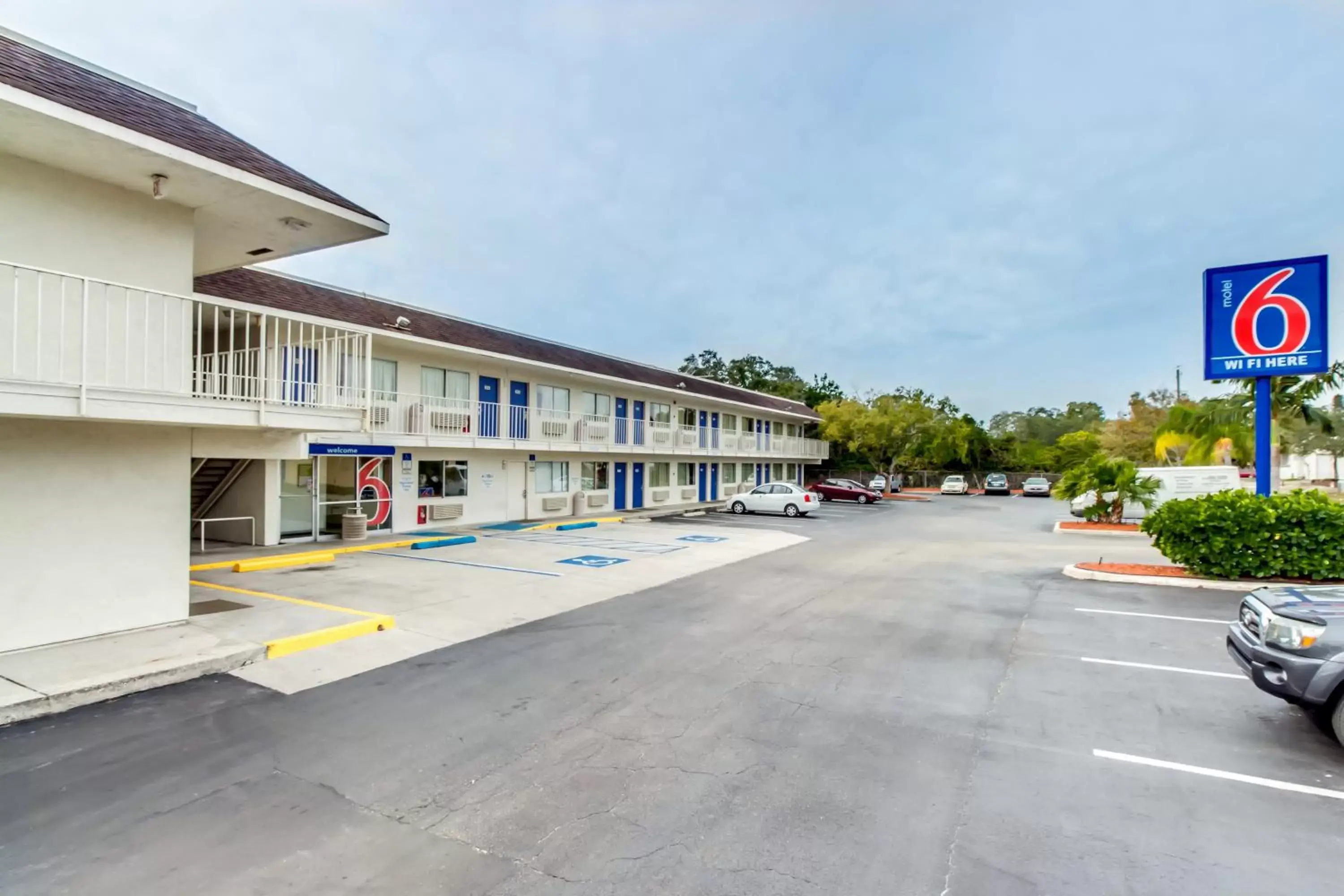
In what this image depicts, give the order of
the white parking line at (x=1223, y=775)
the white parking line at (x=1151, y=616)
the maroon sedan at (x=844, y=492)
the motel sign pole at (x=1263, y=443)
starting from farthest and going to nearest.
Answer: the maroon sedan at (x=844, y=492)
the motel sign pole at (x=1263, y=443)
the white parking line at (x=1151, y=616)
the white parking line at (x=1223, y=775)

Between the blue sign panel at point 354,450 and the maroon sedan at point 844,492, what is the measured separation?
84.7 ft

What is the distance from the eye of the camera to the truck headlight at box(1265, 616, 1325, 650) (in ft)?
15.4

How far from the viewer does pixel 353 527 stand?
16516 millimetres

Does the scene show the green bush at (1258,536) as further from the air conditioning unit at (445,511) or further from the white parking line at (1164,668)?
the air conditioning unit at (445,511)

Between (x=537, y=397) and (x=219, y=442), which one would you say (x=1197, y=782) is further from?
(x=537, y=397)

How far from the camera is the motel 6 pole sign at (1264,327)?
1143 cm

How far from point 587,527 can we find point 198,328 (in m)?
15.0

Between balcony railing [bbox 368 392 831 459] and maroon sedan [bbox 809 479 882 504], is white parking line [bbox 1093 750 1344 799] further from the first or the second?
maroon sedan [bbox 809 479 882 504]

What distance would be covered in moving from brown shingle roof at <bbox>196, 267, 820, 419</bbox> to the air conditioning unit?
15.8ft

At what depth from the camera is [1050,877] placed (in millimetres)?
3365

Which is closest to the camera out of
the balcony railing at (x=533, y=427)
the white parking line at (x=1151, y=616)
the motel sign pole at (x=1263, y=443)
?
the white parking line at (x=1151, y=616)

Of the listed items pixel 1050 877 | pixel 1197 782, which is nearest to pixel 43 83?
pixel 1050 877

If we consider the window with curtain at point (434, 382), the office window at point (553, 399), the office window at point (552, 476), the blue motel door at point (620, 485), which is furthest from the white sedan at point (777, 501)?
the window with curtain at point (434, 382)

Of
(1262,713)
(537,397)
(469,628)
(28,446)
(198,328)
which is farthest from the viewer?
(537,397)
